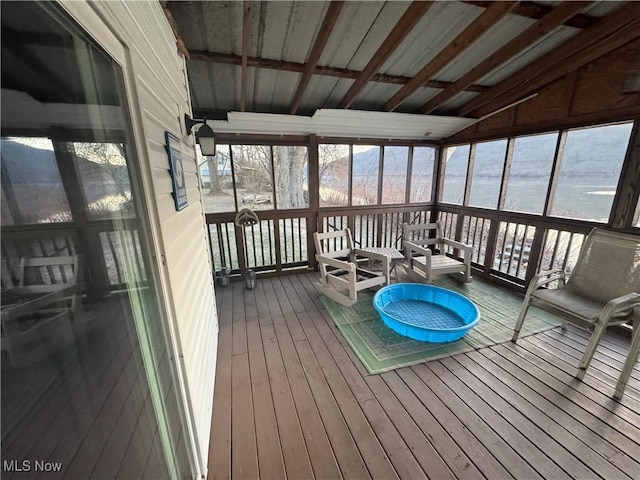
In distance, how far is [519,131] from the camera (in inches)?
133

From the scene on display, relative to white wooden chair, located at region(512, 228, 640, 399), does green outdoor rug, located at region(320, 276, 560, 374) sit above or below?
below

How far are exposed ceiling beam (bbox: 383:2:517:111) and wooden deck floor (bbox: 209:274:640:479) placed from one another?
9.08 feet

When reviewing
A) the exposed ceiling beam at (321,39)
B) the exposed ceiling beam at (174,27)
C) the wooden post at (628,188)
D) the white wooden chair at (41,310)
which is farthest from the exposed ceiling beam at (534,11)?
the white wooden chair at (41,310)

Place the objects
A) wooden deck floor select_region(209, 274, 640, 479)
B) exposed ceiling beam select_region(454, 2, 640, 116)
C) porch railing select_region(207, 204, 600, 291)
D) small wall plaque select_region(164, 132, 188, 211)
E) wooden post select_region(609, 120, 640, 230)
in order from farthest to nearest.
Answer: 1. porch railing select_region(207, 204, 600, 291)
2. wooden post select_region(609, 120, 640, 230)
3. exposed ceiling beam select_region(454, 2, 640, 116)
4. wooden deck floor select_region(209, 274, 640, 479)
5. small wall plaque select_region(164, 132, 188, 211)

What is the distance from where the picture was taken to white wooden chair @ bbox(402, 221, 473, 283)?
3.65 metres

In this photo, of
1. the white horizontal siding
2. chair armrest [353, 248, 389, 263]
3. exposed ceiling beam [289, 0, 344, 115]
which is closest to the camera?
the white horizontal siding

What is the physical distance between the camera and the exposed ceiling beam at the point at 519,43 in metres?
1.92

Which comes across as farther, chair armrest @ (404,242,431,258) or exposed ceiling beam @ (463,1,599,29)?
chair armrest @ (404,242,431,258)

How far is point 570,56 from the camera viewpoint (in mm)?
2574

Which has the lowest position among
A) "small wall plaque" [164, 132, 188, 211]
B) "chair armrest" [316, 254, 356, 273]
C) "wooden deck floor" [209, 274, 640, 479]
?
"wooden deck floor" [209, 274, 640, 479]

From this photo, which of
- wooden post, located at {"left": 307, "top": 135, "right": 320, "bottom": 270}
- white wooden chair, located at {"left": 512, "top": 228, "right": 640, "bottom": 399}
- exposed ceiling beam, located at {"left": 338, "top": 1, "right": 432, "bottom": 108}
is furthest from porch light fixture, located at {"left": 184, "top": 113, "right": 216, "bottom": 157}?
white wooden chair, located at {"left": 512, "top": 228, "right": 640, "bottom": 399}

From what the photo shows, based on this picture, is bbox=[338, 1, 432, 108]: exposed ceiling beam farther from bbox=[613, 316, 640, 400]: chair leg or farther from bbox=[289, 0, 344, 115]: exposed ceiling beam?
bbox=[613, 316, 640, 400]: chair leg

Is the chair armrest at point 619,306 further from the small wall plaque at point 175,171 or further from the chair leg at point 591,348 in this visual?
the small wall plaque at point 175,171

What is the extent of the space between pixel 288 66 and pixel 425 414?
126 inches
